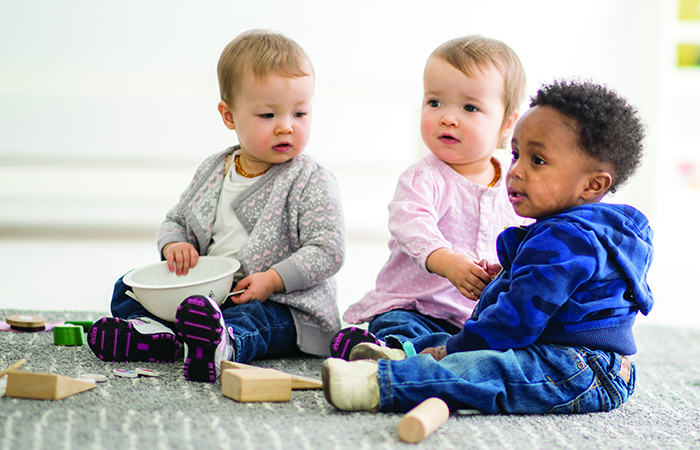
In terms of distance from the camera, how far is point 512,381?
0.82 metres

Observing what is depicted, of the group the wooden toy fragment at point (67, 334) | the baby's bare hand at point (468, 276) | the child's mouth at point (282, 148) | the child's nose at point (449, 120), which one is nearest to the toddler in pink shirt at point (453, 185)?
the child's nose at point (449, 120)

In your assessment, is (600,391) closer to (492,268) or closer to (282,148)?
(492,268)

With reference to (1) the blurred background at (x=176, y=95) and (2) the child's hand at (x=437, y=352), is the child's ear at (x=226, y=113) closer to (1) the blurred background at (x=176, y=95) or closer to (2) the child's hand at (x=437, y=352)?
(2) the child's hand at (x=437, y=352)

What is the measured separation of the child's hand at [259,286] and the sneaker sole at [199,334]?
0.21 meters

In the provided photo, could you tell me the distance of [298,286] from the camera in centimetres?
113

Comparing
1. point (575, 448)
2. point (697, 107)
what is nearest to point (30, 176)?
point (575, 448)

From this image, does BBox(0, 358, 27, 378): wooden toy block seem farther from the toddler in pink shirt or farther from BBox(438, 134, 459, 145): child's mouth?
BBox(438, 134, 459, 145): child's mouth

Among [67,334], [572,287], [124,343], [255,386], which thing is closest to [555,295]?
[572,287]

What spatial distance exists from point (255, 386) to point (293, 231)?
17.3 inches

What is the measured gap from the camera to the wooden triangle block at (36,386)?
2.44 feet

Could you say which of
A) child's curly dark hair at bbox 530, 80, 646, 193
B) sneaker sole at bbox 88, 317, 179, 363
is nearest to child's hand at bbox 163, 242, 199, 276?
sneaker sole at bbox 88, 317, 179, 363

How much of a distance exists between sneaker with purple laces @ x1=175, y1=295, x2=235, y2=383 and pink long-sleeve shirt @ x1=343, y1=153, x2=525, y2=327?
0.37 m

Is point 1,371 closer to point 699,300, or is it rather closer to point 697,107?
point 699,300

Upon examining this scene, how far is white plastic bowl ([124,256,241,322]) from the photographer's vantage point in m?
0.98
